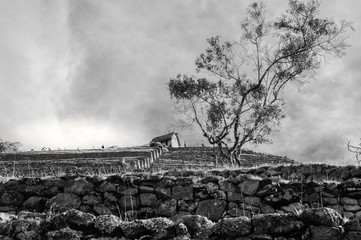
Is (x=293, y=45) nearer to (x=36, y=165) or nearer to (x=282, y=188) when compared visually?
(x=36, y=165)

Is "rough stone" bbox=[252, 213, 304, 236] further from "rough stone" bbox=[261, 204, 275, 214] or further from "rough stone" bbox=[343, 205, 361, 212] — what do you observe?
"rough stone" bbox=[343, 205, 361, 212]

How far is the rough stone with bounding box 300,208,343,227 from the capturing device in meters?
5.11

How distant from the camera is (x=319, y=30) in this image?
25.5m

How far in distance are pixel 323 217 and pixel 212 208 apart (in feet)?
18.6

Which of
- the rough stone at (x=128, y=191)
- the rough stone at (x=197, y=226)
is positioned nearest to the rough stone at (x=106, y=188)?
the rough stone at (x=128, y=191)

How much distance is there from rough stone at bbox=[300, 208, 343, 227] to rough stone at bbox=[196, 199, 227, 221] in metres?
5.34

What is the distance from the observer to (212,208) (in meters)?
10.7

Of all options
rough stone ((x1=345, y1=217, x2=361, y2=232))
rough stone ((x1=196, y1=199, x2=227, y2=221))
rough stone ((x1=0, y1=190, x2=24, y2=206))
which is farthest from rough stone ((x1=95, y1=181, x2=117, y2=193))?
rough stone ((x1=345, y1=217, x2=361, y2=232))

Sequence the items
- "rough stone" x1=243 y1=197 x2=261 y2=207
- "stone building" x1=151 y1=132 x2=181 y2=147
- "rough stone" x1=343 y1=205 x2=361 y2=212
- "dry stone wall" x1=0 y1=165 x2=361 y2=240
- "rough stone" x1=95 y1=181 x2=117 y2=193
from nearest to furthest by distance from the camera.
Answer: "dry stone wall" x1=0 y1=165 x2=361 y2=240, "rough stone" x1=343 y1=205 x2=361 y2=212, "rough stone" x1=243 y1=197 x2=261 y2=207, "rough stone" x1=95 y1=181 x2=117 y2=193, "stone building" x1=151 y1=132 x2=181 y2=147

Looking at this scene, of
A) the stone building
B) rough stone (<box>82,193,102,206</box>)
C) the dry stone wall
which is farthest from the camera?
the stone building

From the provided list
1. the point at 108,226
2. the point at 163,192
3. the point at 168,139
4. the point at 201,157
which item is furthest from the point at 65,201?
the point at 168,139

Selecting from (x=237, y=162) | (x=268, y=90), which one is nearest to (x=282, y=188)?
(x=237, y=162)

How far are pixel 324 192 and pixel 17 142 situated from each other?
55.1m

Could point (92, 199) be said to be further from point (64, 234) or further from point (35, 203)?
point (64, 234)
